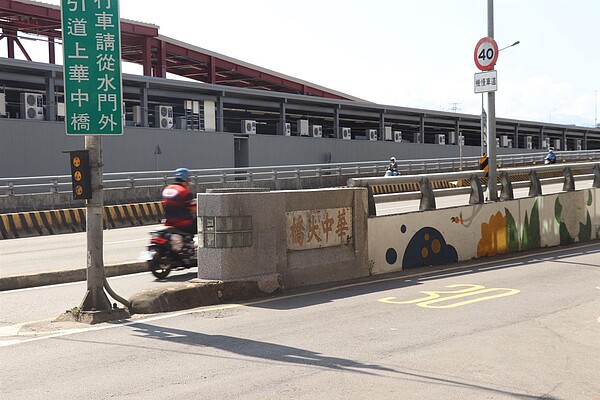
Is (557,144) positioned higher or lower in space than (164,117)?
lower

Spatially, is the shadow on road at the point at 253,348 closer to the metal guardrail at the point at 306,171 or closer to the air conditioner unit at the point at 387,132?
the metal guardrail at the point at 306,171

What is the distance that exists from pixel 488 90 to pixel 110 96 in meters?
8.98

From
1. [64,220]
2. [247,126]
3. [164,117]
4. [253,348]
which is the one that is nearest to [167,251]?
[253,348]

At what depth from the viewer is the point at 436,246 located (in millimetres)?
13875

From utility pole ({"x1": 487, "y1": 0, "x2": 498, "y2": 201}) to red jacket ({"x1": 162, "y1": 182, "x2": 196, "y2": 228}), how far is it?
6.49m

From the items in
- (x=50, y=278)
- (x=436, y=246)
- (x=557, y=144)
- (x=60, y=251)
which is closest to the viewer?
(x=50, y=278)

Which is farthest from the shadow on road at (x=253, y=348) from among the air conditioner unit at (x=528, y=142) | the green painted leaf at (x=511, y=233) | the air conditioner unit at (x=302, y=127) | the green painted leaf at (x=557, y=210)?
the air conditioner unit at (x=528, y=142)

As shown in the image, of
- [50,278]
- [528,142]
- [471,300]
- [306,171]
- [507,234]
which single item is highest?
[528,142]

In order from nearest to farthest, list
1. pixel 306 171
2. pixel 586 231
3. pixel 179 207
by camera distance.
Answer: pixel 179 207
pixel 586 231
pixel 306 171

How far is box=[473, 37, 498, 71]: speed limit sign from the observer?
15633 millimetres

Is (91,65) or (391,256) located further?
(391,256)

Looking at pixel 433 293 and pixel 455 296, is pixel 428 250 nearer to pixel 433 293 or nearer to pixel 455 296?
pixel 433 293

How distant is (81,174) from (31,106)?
26.2 meters

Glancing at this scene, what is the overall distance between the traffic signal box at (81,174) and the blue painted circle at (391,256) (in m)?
5.55
